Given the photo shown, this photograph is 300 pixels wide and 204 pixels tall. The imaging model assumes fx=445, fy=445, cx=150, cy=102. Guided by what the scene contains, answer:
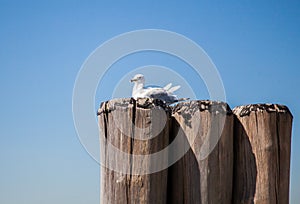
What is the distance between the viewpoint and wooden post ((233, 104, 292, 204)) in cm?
446

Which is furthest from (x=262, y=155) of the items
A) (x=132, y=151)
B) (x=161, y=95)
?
(x=161, y=95)

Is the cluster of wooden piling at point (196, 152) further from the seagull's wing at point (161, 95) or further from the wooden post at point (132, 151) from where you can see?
the seagull's wing at point (161, 95)

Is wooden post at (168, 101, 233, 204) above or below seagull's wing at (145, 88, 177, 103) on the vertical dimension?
below

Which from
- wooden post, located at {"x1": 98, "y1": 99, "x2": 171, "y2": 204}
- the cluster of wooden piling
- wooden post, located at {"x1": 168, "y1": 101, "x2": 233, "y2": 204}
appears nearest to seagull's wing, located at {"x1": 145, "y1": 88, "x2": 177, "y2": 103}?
the cluster of wooden piling

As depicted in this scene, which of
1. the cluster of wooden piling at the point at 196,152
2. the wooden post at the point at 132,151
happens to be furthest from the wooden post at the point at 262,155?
the wooden post at the point at 132,151

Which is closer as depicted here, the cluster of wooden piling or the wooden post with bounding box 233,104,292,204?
the cluster of wooden piling

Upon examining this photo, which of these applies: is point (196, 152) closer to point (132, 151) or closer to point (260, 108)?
point (132, 151)

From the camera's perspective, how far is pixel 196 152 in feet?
14.4

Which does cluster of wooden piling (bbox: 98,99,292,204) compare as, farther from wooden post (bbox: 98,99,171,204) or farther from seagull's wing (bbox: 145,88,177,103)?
seagull's wing (bbox: 145,88,177,103)

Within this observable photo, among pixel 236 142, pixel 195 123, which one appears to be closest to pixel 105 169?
pixel 195 123

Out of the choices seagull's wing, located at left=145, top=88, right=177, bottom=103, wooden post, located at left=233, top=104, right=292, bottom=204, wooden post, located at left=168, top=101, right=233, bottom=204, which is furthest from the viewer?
seagull's wing, located at left=145, top=88, right=177, bottom=103

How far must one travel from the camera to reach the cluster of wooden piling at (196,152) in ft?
13.7

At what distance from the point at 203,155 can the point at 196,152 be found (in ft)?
0.25

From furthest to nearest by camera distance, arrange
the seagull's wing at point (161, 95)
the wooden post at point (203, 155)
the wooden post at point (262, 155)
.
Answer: the seagull's wing at point (161, 95)
the wooden post at point (262, 155)
the wooden post at point (203, 155)
